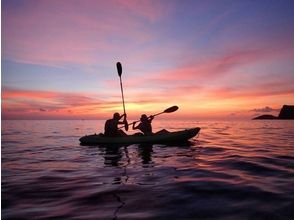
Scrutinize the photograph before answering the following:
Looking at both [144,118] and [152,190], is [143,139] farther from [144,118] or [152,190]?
[152,190]

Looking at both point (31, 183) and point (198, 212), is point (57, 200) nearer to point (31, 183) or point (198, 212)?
point (31, 183)

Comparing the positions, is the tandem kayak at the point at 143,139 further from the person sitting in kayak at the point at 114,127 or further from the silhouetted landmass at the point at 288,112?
the silhouetted landmass at the point at 288,112

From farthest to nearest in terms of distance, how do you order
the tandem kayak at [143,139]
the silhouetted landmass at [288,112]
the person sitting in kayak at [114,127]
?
the silhouetted landmass at [288,112], the person sitting in kayak at [114,127], the tandem kayak at [143,139]

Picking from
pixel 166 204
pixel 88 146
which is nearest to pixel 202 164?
pixel 166 204

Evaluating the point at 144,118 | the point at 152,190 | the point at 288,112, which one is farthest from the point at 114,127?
the point at 288,112

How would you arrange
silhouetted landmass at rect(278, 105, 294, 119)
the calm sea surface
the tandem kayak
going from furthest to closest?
silhouetted landmass at rect(278, 105, 294, 119)
the tandem kayak
the calm sea surface

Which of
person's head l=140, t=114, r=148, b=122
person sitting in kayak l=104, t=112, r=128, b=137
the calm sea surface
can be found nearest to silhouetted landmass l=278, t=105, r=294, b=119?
person's head l=140, t=114, r=148, b=122

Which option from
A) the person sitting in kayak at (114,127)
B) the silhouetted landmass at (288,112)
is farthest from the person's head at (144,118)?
the silhouetted landmass at (288,112)

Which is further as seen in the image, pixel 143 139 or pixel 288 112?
pixel 288 112

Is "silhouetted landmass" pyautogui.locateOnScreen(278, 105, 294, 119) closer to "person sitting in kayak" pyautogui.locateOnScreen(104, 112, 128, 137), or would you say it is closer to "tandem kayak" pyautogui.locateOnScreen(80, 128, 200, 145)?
"tandem kayak" pyautogui.locateOnScreen(80, 128, 200, 145)

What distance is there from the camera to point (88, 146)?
19953mm

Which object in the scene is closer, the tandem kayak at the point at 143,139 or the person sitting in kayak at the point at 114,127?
the tandem kayak at the point at 143,139

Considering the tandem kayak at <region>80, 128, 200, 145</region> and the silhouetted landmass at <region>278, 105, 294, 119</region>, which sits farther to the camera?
the silhouetted landmass at <region>278, 105, 294, 119</region>

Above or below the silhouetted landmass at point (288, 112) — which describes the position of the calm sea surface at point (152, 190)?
below
